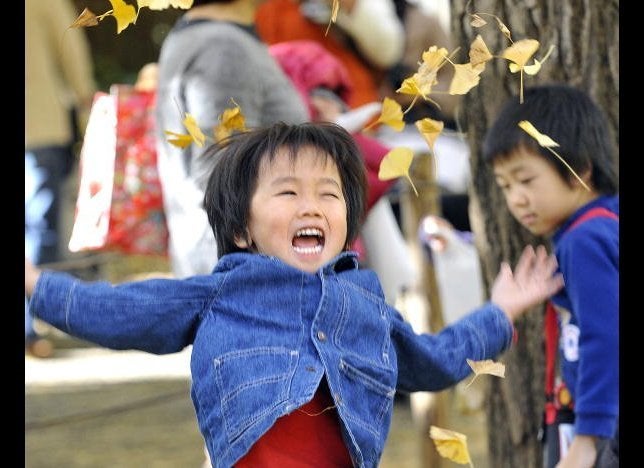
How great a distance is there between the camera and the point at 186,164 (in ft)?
12.7

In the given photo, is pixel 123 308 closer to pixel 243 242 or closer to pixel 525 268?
pixel 243 242

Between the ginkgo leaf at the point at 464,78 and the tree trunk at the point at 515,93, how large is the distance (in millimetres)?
588

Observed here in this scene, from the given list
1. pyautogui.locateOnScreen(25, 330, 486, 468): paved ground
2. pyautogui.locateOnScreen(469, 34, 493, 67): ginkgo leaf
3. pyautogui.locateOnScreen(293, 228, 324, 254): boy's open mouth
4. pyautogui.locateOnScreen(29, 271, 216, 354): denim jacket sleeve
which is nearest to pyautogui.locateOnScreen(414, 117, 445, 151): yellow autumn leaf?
pyautogui.locateOnScreen(469, 34, 493, 67): ginkgo leaf

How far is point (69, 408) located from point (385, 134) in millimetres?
2139

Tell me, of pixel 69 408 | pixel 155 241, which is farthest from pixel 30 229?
pixel 155 241

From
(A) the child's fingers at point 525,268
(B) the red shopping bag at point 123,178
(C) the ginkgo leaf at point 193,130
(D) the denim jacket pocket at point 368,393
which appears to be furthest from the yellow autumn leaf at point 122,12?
(B) the red shopping bag at point 123,178

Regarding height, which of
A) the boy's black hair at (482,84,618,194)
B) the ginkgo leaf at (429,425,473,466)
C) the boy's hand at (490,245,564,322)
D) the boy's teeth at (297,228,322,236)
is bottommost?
the ginkgo leaf at (429,425,473,466)

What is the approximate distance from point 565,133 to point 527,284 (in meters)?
0.38

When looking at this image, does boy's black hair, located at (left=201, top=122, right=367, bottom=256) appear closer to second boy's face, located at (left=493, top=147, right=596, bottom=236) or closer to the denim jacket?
the denim jacket

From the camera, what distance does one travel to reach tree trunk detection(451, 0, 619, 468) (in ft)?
11.9

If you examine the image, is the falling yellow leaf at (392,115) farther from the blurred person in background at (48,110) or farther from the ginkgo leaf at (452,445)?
the blurred person in background at (48,110)

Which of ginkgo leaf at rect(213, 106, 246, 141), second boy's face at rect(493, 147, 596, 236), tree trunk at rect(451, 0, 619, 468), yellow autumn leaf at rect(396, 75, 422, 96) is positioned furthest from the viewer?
tree trunk at rect(451, 0, 619, 468)

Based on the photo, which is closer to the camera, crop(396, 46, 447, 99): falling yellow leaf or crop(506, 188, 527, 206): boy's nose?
crop(396, 46, 447, 99): falling yellow leaf

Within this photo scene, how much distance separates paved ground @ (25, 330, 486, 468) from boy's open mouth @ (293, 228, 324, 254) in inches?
93.6
